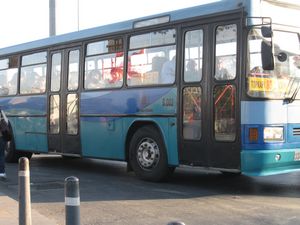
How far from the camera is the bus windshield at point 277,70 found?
852 centimetres

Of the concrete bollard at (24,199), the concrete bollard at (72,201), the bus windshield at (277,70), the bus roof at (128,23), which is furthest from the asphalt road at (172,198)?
the bus roof at (128,23)

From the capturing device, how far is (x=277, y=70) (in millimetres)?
8734

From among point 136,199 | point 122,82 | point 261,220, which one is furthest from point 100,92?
point 261,220

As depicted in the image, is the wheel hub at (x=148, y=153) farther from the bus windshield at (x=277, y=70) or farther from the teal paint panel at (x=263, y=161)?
the bus windshield at (x=277, y=70)

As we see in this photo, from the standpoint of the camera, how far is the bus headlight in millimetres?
8500

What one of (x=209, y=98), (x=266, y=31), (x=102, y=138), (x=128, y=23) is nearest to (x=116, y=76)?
(x=128, y=23)

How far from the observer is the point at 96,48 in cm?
1144

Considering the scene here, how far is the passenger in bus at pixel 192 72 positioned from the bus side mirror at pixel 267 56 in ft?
4.14

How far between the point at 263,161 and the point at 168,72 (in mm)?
2490

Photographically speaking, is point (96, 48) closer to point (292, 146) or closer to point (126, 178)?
point (126, 178)

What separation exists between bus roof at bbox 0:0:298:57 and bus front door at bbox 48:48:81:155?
1.09ft

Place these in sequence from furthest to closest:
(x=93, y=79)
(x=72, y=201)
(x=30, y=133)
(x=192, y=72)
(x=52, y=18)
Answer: (x=52, y=18), (x=30, y=133), (x=93, y=79), (x=192, y=72), (x=72, y=201)

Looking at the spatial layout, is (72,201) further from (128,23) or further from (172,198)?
(128,23)

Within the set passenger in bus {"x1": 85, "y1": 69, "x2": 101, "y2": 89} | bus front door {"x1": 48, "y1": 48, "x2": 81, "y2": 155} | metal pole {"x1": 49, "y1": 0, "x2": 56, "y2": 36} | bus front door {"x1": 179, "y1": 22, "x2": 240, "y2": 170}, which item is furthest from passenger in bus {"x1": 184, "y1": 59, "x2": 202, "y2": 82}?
metal pole {"x1": 49, "y1": 0, "x2": 56, "y2": 36}
